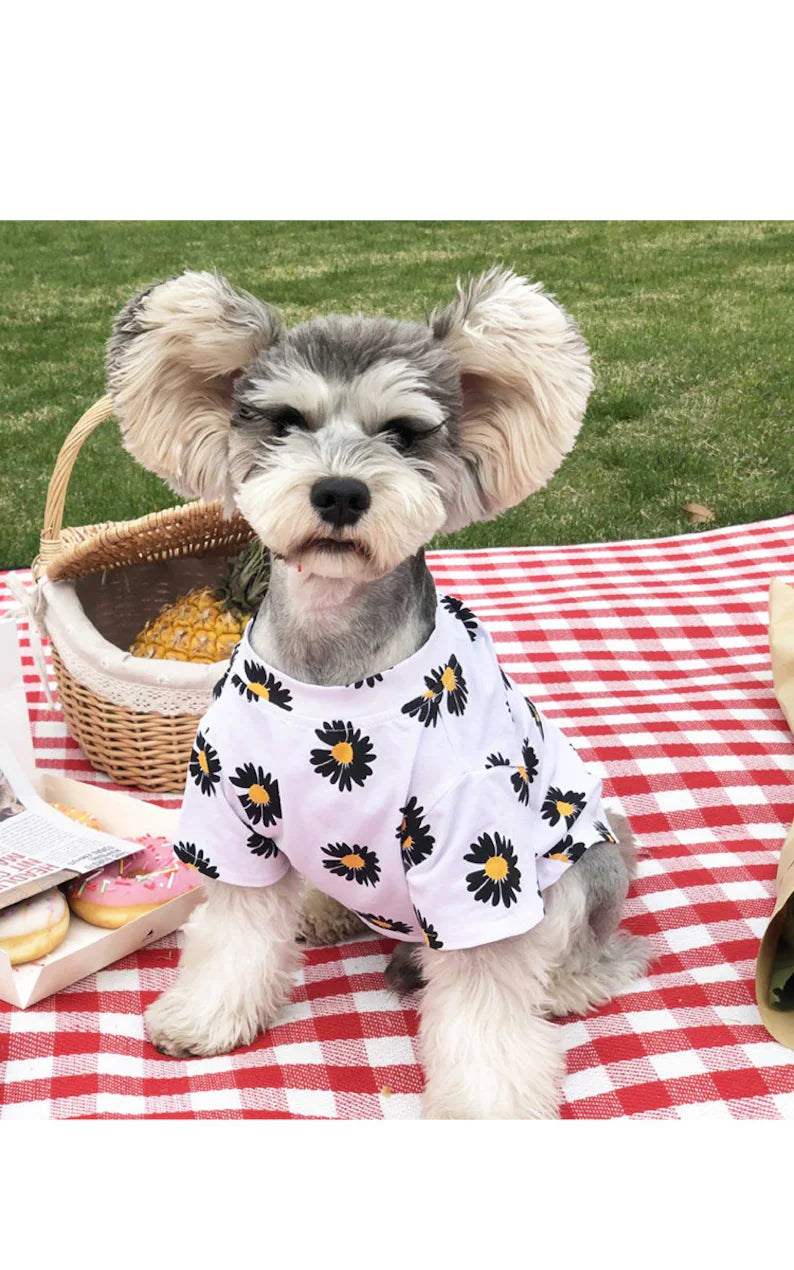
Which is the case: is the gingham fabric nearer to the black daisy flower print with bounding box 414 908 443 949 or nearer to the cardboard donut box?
the cardboard donut box

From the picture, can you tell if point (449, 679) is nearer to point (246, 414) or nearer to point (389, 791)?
point (389, 791)

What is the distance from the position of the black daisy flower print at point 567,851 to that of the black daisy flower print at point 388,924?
0.28 meters

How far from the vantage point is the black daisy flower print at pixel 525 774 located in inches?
83.7

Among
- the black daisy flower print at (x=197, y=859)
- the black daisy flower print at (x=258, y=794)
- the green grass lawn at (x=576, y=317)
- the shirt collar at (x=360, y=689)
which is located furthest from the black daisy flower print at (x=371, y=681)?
the green grass lawn at (x=576, y=317)

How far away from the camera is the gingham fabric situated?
2.26 m

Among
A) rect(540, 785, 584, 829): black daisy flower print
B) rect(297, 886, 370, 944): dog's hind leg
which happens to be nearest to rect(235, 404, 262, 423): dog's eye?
rect(540, 785, 584, 829): black daisy flower print

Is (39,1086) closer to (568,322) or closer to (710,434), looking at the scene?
(568,322)

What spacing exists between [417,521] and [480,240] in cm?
714

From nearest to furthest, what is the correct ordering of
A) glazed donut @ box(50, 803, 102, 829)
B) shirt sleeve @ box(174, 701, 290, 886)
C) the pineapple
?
shirt sleeve @ box(174, 701, 290, 886), glazed donut @ box(50, 803, 102, 829), the pineapple

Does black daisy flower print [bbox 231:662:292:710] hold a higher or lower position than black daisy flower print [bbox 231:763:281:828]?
higher

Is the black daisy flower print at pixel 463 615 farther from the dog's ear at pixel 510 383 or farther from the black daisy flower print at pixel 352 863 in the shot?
the black daisy flower print at pixel 352 863

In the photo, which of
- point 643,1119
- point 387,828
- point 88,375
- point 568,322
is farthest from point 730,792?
point 88,375

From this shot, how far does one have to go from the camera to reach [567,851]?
7.45 ft

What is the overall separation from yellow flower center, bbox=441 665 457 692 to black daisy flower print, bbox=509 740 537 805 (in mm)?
178
